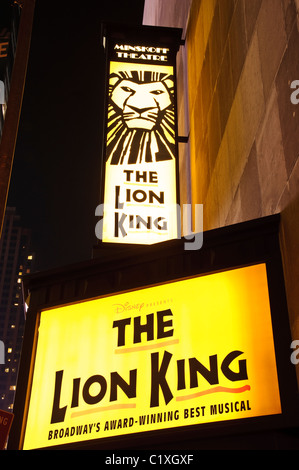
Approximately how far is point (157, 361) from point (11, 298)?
128412mm

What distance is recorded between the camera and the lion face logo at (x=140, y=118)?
993 cm

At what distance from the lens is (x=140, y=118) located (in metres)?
10.5

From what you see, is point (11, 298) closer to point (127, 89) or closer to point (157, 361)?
point (127, 89)

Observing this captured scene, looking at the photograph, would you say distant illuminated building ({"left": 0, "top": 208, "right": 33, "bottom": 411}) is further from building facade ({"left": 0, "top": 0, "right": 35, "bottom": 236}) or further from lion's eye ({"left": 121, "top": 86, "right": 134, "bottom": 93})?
lion's eye ({"left": 121, "top": 86, "right": 134, "bottom": 93})

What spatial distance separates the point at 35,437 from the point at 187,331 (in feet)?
6.70

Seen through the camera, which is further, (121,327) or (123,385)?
(121,327)

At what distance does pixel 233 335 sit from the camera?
17.7 feet

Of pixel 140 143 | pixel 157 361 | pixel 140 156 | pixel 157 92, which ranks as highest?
A: pixel 157 92

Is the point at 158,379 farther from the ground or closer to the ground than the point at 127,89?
closer to the ground

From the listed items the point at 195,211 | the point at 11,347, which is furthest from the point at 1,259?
the point at 195,211

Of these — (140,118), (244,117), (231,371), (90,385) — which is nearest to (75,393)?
(90,385)

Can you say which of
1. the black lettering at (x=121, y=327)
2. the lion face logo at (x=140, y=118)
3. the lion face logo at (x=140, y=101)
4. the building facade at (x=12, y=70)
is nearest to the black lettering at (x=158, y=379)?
the black lettering at (x=121, y=327)

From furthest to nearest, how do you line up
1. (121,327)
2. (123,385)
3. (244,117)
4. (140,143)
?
(140,143), (244,117), (121,327), (123,385)

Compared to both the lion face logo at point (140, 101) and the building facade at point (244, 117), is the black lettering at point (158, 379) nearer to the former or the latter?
the building facade at point (244, 117)
